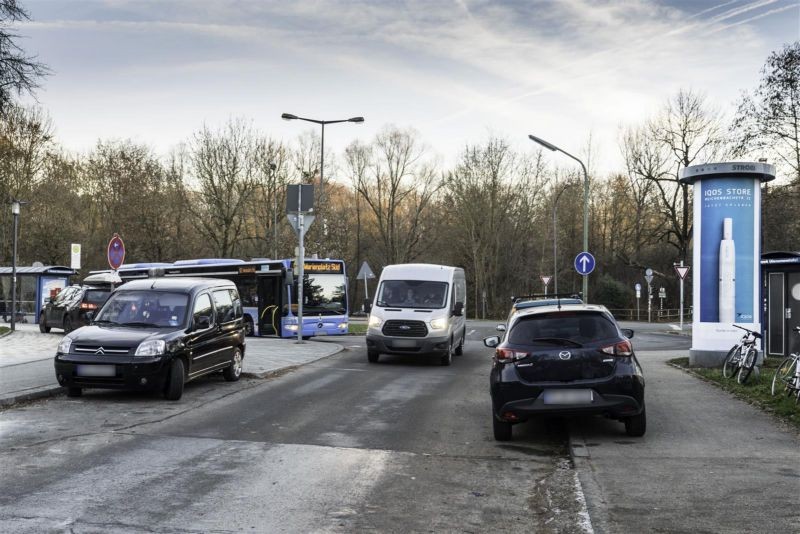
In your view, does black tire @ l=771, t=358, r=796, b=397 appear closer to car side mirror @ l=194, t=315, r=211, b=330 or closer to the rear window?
the rear window

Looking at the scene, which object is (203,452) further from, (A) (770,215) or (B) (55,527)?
(A) (770,215)

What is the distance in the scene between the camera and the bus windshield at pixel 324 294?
27969 millimetres

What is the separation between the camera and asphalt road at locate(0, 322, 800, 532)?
571 cm

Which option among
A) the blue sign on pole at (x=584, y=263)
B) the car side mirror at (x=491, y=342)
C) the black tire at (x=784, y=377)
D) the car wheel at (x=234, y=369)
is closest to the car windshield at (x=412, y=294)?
the car wheel at (x=234, y=369)

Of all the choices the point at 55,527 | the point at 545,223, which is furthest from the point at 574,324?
the point at 545,223

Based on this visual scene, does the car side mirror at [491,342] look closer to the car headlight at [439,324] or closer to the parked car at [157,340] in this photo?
the parked car at [157,340]

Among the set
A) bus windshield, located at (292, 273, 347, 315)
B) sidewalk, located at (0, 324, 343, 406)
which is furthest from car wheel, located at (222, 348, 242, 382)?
bus windshield, located at (292, 273, 347, 315)

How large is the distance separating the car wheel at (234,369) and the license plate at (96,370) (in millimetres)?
2931

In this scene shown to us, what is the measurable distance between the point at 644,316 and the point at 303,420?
5305 centimetres

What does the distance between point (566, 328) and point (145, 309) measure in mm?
7044

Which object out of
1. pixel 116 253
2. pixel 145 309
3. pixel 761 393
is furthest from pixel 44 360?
pixel 761 393

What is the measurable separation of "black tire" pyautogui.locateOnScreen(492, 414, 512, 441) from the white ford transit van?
9.85 metres

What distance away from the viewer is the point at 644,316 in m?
59.5

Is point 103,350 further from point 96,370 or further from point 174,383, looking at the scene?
point 174,383
